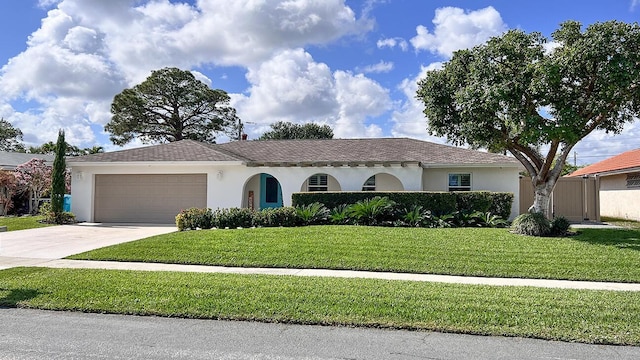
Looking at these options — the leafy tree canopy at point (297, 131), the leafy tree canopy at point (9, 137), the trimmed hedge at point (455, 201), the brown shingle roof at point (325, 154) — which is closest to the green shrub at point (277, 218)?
the trimmed hedge at point (455, 201)

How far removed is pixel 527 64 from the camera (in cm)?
1159

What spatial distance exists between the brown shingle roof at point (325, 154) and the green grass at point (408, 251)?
5.33 metres

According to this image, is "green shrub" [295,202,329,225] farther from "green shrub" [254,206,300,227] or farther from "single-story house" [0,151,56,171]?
"single-story house" [0,151,56,171]

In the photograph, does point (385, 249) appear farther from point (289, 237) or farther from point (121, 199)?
point (121, 199)

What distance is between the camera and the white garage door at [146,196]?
61.3ft

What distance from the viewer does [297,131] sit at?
51.6 meters

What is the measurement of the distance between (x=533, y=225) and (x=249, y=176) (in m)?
10.9

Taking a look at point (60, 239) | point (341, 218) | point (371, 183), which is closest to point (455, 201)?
point (341, 218)

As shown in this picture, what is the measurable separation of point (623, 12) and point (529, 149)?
172 inches

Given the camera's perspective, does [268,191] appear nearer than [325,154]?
No

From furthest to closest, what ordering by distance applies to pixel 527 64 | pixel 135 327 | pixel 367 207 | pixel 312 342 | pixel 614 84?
1. pixel 367 207
2. pixel 527 64
3. pixel 614 84
4. pixel 135 327
5. pixel 312 342

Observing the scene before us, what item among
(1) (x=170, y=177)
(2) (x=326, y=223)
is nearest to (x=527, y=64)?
(2) (x=326, y=223)

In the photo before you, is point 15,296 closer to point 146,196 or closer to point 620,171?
point 146,196

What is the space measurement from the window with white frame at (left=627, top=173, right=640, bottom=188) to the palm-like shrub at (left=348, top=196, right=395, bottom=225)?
1298cm
